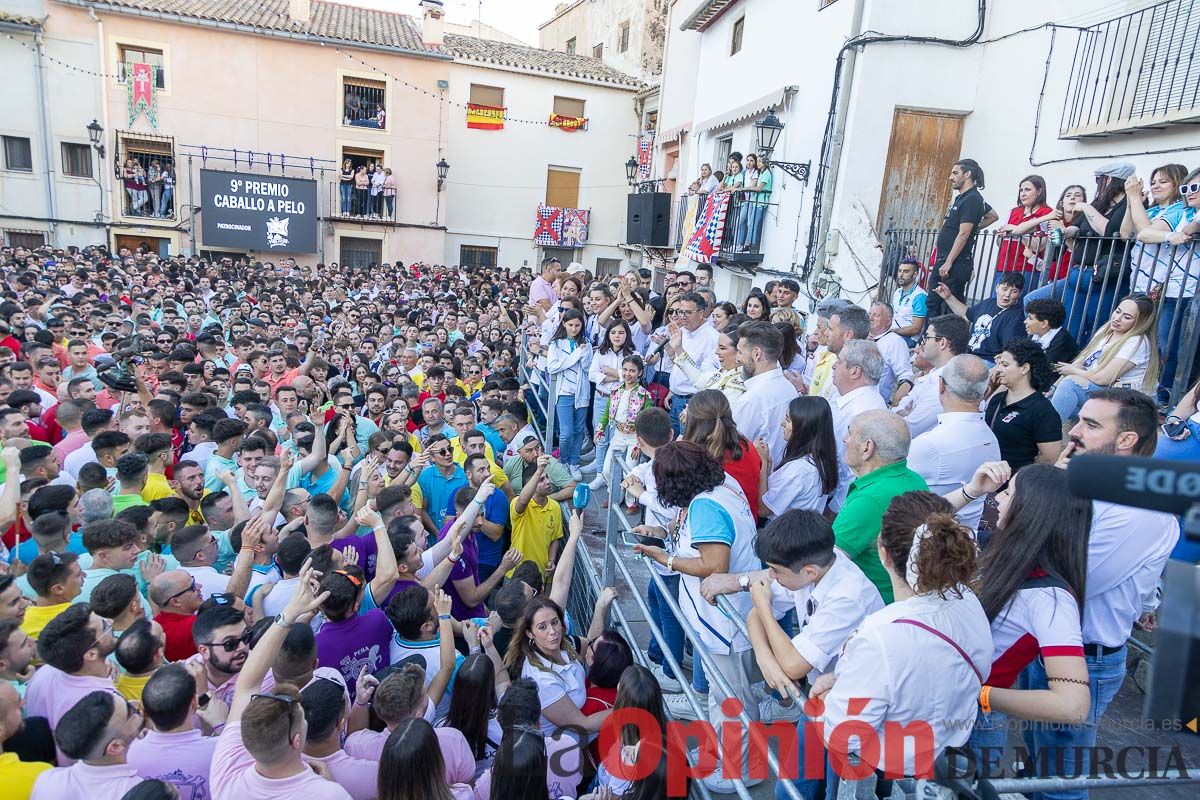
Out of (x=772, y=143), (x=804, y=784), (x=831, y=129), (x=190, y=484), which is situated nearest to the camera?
(x=804, y=784)

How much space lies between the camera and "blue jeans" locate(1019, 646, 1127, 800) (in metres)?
2.63

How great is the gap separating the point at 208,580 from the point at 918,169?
9.16 meters

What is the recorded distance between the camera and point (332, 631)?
351 centimetres

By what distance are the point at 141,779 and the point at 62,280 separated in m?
15.3

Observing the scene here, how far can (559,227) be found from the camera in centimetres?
2738

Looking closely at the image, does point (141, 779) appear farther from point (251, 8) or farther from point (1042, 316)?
point (251, 8)

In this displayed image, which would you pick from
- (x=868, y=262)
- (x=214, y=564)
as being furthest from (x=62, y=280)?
(x=868, y=262)

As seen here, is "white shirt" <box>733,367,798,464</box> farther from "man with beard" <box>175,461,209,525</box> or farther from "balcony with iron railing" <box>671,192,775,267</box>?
"balcony with iron railing" <box>671,192,775,267</box>

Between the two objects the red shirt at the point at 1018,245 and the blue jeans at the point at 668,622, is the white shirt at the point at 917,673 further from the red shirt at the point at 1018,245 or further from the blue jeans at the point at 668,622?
the red shirt at the point at 1018,245

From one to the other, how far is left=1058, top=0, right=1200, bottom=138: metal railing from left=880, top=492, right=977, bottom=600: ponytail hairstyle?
6243 millimetres

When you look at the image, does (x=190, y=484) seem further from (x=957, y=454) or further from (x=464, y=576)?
(x=957, y=454)

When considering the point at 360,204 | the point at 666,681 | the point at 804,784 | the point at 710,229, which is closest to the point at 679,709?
the point at 666,681

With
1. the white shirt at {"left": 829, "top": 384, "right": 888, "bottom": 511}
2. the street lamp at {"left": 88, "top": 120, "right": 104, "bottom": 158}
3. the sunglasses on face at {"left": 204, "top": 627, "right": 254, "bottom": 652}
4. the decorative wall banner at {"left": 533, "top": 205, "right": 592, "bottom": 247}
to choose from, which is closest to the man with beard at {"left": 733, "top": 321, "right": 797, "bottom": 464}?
the white shirt at {"left": 829, "top": 384, "right": 888, "bottom": 511}

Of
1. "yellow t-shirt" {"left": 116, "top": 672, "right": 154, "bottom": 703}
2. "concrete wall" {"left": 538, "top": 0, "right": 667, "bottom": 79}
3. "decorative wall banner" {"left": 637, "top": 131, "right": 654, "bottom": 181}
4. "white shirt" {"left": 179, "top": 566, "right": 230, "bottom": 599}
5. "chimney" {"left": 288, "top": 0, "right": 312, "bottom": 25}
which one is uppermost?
"concrete wall" {"left": 538, "top": 0, "right": 667, "bottom": 79}
